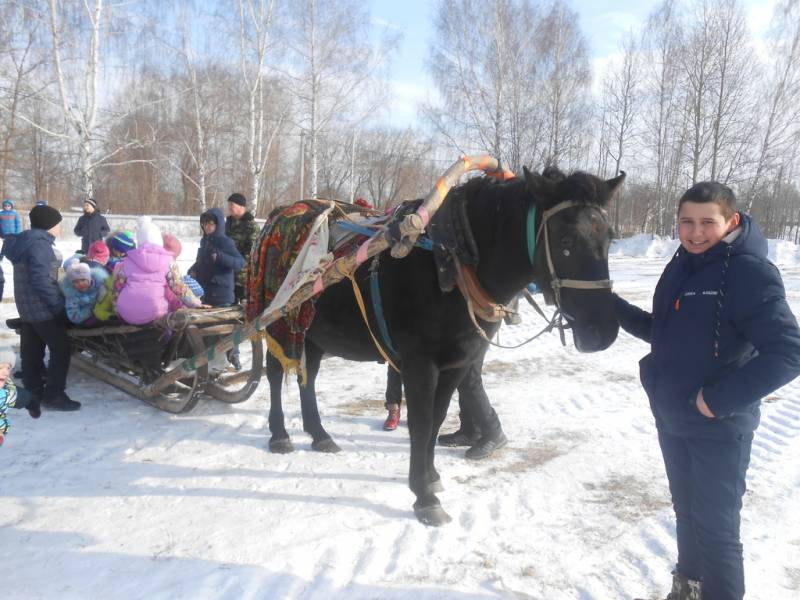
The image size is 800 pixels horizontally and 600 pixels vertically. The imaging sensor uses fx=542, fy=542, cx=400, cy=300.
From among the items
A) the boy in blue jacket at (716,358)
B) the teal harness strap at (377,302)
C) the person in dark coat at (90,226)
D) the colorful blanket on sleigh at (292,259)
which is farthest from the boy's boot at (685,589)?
the person in dark coat at (90,226)

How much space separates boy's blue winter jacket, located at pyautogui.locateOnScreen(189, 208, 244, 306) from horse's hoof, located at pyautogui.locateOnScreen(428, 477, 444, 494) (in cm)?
331

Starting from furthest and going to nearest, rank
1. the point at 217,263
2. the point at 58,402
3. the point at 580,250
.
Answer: the point at 217,263 < the point at 58,402 < the point at 580,250

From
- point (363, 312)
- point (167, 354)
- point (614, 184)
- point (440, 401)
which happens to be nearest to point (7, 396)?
point (363, 312)

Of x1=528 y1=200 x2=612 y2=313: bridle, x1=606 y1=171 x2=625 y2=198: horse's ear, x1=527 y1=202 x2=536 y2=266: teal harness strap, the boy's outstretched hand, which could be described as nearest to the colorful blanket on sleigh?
x1=527 y1=202 x2=536 y2=266: teal harness strap

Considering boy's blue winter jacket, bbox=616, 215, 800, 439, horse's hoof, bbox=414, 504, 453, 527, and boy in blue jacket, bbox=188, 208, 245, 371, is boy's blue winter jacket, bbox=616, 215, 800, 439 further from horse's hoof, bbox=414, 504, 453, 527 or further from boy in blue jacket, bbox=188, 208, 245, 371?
boy in blue jacket, bbox=188, 208, 245, 371

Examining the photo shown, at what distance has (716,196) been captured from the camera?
190 centimetres

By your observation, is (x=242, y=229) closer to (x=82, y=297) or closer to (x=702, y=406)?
(x=82, y=297)

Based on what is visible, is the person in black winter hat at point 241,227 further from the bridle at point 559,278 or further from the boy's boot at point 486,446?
the bridle at point 559,278

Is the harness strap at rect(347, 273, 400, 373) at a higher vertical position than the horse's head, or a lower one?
lower

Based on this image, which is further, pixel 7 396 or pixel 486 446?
pixel 486 446

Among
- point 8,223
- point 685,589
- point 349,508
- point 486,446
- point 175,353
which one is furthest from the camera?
point 8,223

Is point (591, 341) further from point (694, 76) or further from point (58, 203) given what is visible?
point (58, 203)

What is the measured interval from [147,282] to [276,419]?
1.54m

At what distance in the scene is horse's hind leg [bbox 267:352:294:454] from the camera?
3791mm
